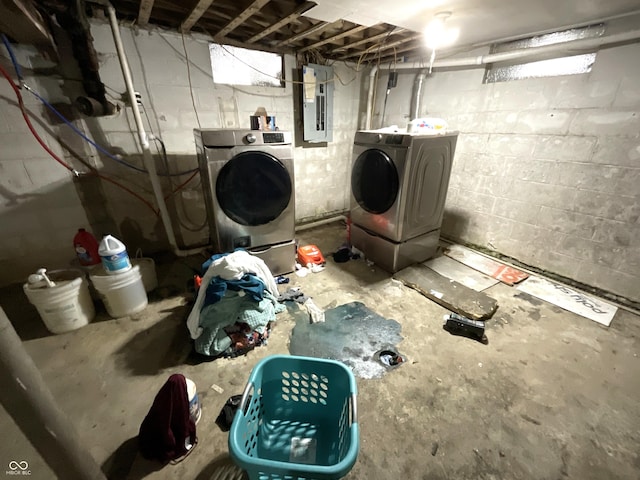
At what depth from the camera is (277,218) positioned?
2219 millimetres

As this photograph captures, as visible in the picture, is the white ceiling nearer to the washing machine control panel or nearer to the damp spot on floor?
the washing machine control panel

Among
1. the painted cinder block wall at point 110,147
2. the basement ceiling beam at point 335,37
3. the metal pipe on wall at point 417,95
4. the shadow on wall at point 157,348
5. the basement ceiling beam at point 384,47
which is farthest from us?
the metal pipe on wall at point 417,95

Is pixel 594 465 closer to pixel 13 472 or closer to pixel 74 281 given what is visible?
pixel 13 472

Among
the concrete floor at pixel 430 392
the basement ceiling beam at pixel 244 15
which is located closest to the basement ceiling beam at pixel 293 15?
the basement ceiling beam at pixel 244 15

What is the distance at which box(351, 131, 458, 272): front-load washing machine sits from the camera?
213 centimetres

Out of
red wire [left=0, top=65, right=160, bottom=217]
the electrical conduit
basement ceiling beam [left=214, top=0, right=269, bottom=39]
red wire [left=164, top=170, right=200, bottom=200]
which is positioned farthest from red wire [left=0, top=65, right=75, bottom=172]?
basement ceiling beam [left=214, top=0, right=269, bottom=39]

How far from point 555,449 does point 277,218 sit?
208 cm

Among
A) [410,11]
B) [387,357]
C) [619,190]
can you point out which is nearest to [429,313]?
[387,357]

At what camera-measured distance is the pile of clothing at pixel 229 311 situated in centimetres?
160

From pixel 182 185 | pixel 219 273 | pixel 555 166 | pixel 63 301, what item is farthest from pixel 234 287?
pixel 555 166

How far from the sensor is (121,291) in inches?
72.6

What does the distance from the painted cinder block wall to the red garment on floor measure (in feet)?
6.54

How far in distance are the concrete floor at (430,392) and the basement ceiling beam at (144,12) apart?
206cm

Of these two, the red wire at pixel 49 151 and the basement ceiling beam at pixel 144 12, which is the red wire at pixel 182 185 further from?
the basement ceiling beam at pixel 144 12
